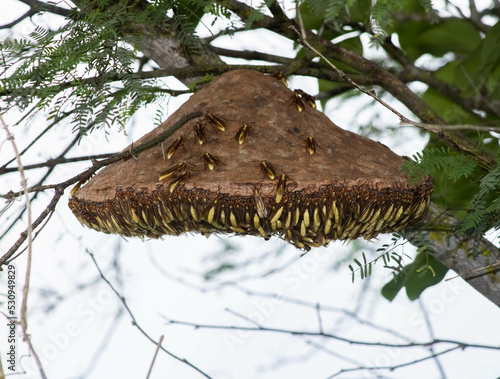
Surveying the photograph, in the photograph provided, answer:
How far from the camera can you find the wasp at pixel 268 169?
47 cm

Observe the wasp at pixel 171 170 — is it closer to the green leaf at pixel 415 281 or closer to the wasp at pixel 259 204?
the wasp at pixel 259 204

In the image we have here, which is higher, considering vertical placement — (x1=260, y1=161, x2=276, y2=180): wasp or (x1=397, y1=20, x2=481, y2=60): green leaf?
(x1=397, y1=20, x2=481, y2=60): green leaf

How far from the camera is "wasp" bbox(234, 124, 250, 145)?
521 millimetres

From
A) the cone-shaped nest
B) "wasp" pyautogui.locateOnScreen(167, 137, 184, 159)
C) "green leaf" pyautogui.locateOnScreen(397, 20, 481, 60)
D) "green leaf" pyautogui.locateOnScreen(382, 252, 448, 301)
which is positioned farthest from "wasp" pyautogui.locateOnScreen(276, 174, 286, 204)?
"green leaf" pyautogui.locateOnScreen(397, 20, 481, 60)

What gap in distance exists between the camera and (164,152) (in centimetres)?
53

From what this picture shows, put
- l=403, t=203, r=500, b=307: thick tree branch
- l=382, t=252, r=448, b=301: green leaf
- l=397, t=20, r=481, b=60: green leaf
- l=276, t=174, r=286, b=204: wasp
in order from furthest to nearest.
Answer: l=397, t=20, r=481, b=60: green leaf, l=382, t=252, r=448, b=301: green leaf, l=403, t=203, r=500, b=307: thick tree branch, l=276, t=174, r=286, b=204: wasp

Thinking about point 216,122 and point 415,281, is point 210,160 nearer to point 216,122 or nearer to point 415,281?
point 216,122

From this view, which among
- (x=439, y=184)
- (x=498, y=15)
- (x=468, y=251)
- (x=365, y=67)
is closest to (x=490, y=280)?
(x=468, y=251)

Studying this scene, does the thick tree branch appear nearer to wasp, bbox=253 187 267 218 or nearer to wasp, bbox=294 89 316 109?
wasp, bbox=294 89 316 109

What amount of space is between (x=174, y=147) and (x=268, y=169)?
10 cm

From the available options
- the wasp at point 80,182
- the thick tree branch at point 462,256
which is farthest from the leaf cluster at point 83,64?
the thick tree branch at point 462,256

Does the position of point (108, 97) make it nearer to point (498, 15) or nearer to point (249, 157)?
point (249, 157)

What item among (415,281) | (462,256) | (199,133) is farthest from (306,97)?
(415,281)

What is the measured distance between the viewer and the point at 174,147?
1.72ft
